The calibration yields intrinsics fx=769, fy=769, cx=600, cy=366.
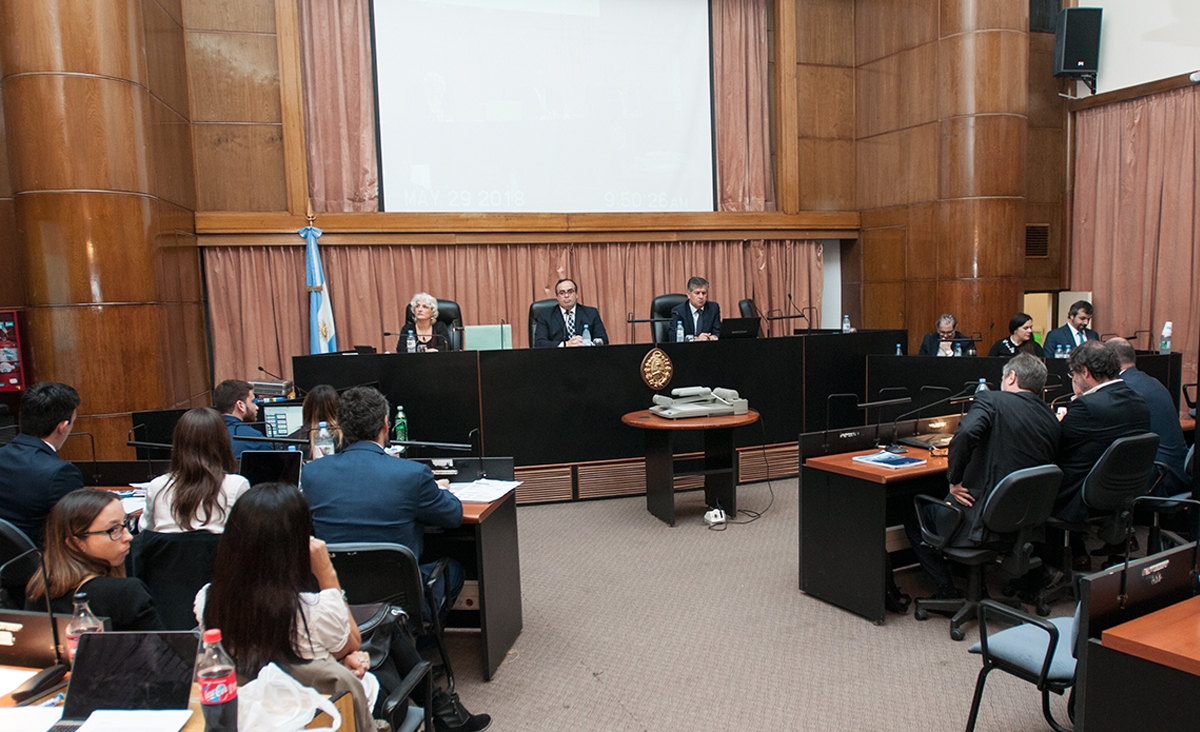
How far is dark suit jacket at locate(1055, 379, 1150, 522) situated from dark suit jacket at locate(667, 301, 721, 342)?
11.1 feet

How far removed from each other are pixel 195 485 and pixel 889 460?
319cm

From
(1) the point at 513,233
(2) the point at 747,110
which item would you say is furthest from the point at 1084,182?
(1) the point at 513,233

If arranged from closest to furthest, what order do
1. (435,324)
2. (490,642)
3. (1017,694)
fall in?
(1017,694)
(490,642)
(435,324)

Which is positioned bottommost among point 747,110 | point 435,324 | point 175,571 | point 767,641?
point 767,641

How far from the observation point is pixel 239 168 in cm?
764

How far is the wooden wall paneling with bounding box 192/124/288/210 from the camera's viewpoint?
7570 millimetres

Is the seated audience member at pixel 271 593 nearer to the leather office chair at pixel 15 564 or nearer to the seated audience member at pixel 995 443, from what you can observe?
the leather office chair at pixel 15 564

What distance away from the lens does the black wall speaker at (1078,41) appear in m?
8.32

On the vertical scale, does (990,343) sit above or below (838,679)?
above

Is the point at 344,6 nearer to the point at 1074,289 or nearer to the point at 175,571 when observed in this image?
the point at 175,571

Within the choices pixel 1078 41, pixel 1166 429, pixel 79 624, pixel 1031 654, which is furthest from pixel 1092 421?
pixel 1078 41

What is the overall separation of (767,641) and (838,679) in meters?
0.45

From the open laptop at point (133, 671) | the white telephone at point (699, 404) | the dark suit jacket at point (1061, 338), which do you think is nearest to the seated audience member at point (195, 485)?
the open laptop at point (133, 671)

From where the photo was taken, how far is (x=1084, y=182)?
8828 millimetres
